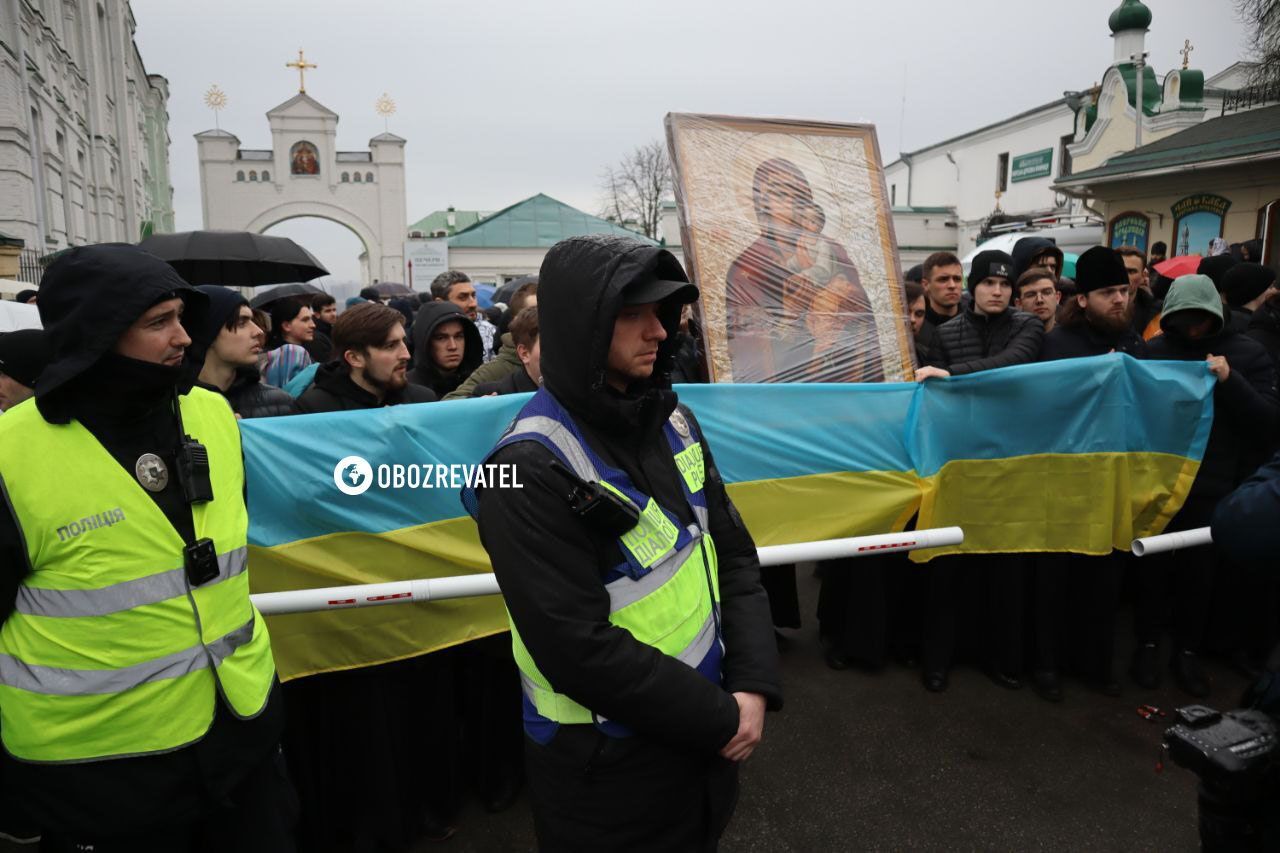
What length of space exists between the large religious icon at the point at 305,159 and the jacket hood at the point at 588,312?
174 feet

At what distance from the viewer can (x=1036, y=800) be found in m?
3.15

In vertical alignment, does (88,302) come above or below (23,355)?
above

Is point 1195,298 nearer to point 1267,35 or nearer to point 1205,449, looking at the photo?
point 1205,449

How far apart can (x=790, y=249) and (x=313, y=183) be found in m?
50.9

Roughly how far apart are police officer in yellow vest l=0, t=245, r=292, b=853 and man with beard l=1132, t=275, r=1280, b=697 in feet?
13.8

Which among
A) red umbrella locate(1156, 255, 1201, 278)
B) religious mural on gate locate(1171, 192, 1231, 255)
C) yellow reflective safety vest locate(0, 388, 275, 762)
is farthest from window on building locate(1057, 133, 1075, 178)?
yellow reflective safety vest locate(0, 388, 275, 762)

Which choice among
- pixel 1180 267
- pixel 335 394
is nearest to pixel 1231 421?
pixel 335 394

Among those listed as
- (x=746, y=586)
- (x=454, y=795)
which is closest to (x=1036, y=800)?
(x=746, y=586)

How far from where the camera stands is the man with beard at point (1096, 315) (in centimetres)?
414

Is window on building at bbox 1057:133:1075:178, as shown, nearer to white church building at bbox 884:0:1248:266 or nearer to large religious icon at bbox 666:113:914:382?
white church building at bbox 884:0:1248:266

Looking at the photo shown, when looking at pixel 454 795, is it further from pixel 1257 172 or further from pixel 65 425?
pixel 1257 172

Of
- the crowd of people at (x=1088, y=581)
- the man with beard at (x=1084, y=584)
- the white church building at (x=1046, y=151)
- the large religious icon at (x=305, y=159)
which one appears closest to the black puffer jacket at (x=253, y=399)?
the crowd of people at (x=1088, y=581)

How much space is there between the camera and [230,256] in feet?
23.8

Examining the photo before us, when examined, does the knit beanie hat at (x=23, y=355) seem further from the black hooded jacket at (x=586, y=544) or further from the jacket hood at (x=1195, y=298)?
the jacket hood at (x=1195, y=298)
